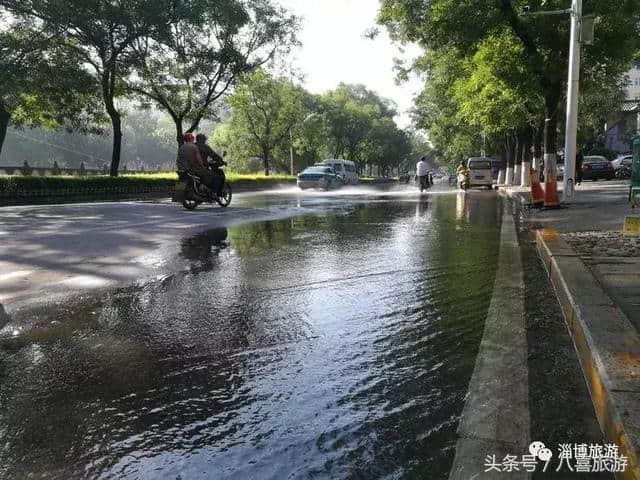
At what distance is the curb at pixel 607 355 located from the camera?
7.01 ft

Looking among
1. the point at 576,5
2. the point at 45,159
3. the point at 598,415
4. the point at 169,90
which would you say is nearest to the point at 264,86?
the point at 169,90

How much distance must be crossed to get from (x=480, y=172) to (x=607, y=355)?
3092cm

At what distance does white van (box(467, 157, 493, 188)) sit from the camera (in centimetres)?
3234

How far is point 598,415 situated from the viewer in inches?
100.0

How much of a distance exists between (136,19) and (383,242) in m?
19.3

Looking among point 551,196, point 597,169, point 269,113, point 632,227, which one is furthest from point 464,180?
point 269,113

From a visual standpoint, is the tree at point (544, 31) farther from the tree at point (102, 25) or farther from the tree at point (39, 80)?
the tree at point (39, 80)

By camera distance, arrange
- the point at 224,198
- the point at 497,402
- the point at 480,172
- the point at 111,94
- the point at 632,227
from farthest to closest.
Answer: the point at 480,172 < the point at 111,94 < the point at 224,198 < the point at 632,227 < the point at 497,402

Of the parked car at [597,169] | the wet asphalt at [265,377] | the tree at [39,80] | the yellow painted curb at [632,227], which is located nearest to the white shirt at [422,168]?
the parked car at [597,169]

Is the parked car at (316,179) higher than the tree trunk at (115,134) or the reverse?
the reverse

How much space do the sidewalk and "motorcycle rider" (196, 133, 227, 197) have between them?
27.6ft

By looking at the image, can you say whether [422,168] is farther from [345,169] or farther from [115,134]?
[115,134]

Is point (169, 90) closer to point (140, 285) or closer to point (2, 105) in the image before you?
point (2, 105)

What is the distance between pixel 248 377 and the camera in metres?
3.05
